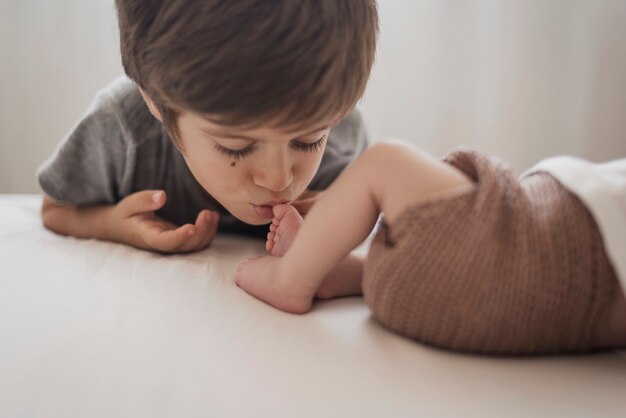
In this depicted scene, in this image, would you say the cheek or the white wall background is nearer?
the cheek

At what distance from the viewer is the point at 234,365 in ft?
1.76

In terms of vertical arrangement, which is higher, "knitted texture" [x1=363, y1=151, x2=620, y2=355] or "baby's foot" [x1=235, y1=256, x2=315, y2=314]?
"knitted texture" [x1=363, y1=151, x2=620, y2=355]

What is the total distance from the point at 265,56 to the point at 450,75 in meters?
1.12

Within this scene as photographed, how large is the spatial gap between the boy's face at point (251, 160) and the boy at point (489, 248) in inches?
4.8

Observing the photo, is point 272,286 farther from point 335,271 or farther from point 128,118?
point 128,118

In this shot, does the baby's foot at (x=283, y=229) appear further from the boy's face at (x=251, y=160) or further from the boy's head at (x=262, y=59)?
Result: the boy's head at (x=262, y=59)

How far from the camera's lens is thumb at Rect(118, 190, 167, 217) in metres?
0.99

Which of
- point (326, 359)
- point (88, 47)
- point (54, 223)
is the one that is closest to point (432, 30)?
point (88, 47)

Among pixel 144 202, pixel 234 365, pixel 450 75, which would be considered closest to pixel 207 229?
pixel 144 202

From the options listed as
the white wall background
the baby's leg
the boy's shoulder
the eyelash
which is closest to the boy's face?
the eyelash

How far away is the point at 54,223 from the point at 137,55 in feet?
1.30

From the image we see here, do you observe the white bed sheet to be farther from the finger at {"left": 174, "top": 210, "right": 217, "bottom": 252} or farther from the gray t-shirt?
the gray t-shirt

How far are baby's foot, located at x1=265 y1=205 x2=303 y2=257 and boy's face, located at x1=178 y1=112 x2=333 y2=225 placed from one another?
0.06 feet

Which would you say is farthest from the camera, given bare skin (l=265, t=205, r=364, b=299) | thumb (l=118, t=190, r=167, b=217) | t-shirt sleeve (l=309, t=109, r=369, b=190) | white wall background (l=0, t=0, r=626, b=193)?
white wall background (l=0, t=0, r=626, b=193)
